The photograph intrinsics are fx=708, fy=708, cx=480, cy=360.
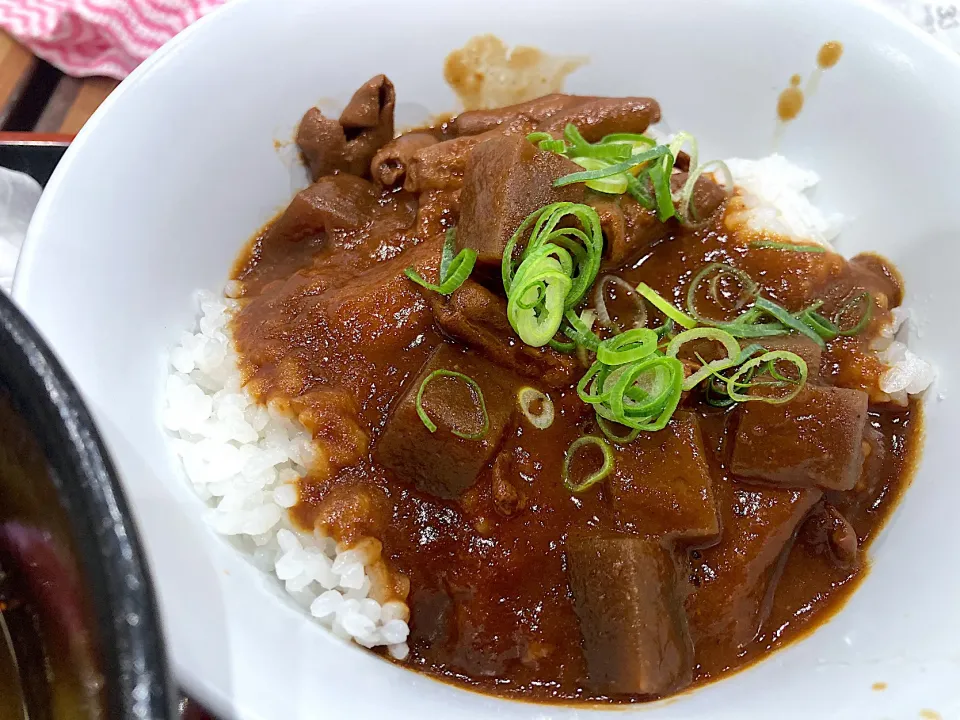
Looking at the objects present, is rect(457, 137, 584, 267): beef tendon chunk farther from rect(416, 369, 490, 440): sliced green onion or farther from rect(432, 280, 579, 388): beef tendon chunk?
rect(416, 369, 490, 440): sliced green onion

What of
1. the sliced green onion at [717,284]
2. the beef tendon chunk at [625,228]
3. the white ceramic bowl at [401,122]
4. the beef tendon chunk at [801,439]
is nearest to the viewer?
the white ceramic bowl at [401,122]

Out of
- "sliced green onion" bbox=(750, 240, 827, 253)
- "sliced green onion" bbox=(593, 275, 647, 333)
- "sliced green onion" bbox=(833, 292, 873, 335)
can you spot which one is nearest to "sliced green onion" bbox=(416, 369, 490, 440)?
"sliced green onion" bbox=(593, 275, 647, 333)

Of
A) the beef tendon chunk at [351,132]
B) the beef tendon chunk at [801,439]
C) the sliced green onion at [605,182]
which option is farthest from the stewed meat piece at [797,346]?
the beef tendon chunk at [351,132]

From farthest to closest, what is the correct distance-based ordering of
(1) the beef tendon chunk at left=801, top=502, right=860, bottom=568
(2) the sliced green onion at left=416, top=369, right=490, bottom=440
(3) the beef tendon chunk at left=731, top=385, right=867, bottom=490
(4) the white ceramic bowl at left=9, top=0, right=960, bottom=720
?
(1) the beef tendon chunk at left=801, top=502, right=860, bottom=568, (3) the beef tendon chunk at left=731, top=385, right=867, bottom=490, (2) the sliced green onion at left=416, top=369, right=490, bottom=440, (4) the white ceramic bowl at left=9, top=0, right=960, bottom=720

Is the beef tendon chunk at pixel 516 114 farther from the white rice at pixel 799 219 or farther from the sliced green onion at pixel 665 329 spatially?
the sliced green onion at pixel 665 329

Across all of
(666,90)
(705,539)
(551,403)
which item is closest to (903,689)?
(705,539)

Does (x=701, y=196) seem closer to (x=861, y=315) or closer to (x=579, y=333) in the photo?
(x=861, y=315)

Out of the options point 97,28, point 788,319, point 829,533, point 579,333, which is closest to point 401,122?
point 579,333
